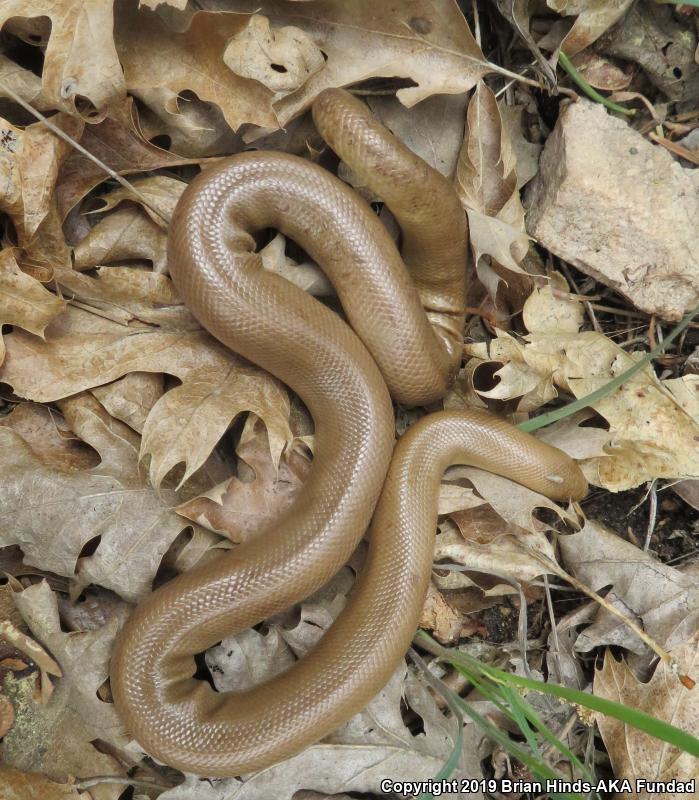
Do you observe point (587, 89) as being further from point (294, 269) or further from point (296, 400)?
point (296, 400)

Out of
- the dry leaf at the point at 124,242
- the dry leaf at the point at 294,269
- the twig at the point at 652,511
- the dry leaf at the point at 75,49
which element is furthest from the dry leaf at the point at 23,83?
the twig at the point at 652,511

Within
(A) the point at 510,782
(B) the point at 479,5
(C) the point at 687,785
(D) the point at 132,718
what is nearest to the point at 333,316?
(B) the point at 479,5

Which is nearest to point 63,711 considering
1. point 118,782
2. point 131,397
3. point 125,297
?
point 118,782

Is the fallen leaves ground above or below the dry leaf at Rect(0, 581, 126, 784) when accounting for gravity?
above

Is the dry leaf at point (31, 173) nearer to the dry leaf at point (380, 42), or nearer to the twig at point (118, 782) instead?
the dry leaf at point (380, 42)

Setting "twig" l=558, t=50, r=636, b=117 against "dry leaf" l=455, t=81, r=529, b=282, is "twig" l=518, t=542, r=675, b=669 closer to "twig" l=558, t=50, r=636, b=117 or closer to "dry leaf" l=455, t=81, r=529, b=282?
"dry leaf" l=455, t=81, r=529, b=282

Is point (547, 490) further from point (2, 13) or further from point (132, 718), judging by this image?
point (2, 13)

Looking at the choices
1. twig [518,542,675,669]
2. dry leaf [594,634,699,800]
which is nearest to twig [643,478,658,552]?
twig [518,542,675,669]
